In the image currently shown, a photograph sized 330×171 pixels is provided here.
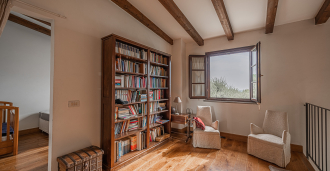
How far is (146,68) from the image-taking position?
9.80 feet

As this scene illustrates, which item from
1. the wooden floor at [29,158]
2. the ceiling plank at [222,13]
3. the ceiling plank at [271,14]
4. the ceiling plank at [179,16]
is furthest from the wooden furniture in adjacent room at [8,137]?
the ceiling plank at [271,14]

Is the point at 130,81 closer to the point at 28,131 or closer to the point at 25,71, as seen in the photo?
the point at 25,71

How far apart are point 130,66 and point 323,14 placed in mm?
3683

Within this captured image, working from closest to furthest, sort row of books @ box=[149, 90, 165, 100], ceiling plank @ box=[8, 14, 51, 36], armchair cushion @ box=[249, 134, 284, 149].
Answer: armchair cushion @ box=[249, 134, 284, 149] → row of books @ box=[149, 90, 165, 100] → ceiling plank @ box=[8, 14, 51, 36]

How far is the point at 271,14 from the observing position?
2.64 meters

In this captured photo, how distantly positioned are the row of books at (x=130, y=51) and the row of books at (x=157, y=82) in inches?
23.5

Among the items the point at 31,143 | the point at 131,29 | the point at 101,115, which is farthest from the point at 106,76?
the point at 31,143

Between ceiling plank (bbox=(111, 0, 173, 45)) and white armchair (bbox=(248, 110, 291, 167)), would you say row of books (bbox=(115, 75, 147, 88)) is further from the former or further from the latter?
white armchair (bbox=(248, 110, 291, 167))

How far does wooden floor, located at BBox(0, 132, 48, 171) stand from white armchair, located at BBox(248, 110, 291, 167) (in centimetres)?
378

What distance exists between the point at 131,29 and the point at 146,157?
8.91 ft

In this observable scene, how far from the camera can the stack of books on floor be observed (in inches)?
96.0

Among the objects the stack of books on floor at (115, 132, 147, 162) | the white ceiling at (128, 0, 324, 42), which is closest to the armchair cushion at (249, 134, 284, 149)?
the stack of books on floor at (115, 132, 147, 162)

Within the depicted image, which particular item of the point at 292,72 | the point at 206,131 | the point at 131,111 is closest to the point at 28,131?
the point at 131,111

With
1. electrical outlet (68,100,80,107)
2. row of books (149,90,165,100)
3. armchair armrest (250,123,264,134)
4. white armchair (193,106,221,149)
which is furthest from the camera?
row of books (149,90,165,100)
